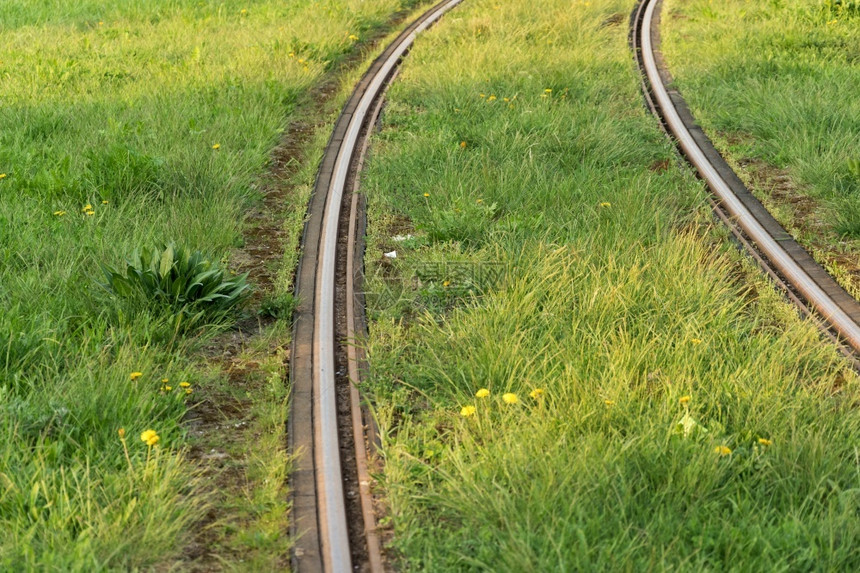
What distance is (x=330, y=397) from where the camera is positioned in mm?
4770

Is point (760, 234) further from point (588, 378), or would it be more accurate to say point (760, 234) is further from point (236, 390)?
point (236, 390)

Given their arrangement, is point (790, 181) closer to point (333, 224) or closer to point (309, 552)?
point (333, 224)

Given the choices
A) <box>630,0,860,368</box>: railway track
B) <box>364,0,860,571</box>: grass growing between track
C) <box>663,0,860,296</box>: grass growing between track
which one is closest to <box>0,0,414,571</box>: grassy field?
<box>364,0,860,571</box>: grass growing between track

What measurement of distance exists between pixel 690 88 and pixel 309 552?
8.68 meters

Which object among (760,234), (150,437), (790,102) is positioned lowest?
(760,234)

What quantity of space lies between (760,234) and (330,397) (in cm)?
374

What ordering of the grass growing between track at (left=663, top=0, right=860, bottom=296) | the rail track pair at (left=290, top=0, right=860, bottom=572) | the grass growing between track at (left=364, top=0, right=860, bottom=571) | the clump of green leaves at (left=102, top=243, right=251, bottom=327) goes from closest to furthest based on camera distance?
the grass growing between track at (left=364, top=0, right=860, bottom=571) < the rail track pair at (left=290, top=0, right=860, bottom=572) < the clump of green leaves at (left=102, top=243, right=251, bottom=327) < the grass growing between track at (left=663, top=0, right=860, bottom=296)

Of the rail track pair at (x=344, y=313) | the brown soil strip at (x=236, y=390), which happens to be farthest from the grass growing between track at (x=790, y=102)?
the brown soil strip at (x=236, y=390)

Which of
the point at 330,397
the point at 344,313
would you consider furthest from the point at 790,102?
the point at 330,397

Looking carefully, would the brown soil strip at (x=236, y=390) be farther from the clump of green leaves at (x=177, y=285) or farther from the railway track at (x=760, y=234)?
the railway track at (x=760, y=234)

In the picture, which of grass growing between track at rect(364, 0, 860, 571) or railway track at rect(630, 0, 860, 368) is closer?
grass growing between track at rect(364, 0, 860, 571)

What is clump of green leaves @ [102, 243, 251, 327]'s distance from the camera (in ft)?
17.8

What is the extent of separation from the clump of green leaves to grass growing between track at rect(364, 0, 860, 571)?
99 centimetres

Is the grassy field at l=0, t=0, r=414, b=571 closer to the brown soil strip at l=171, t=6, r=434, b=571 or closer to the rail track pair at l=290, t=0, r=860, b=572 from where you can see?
the brown soil strip at l=171, t=6, r=434, b=571
